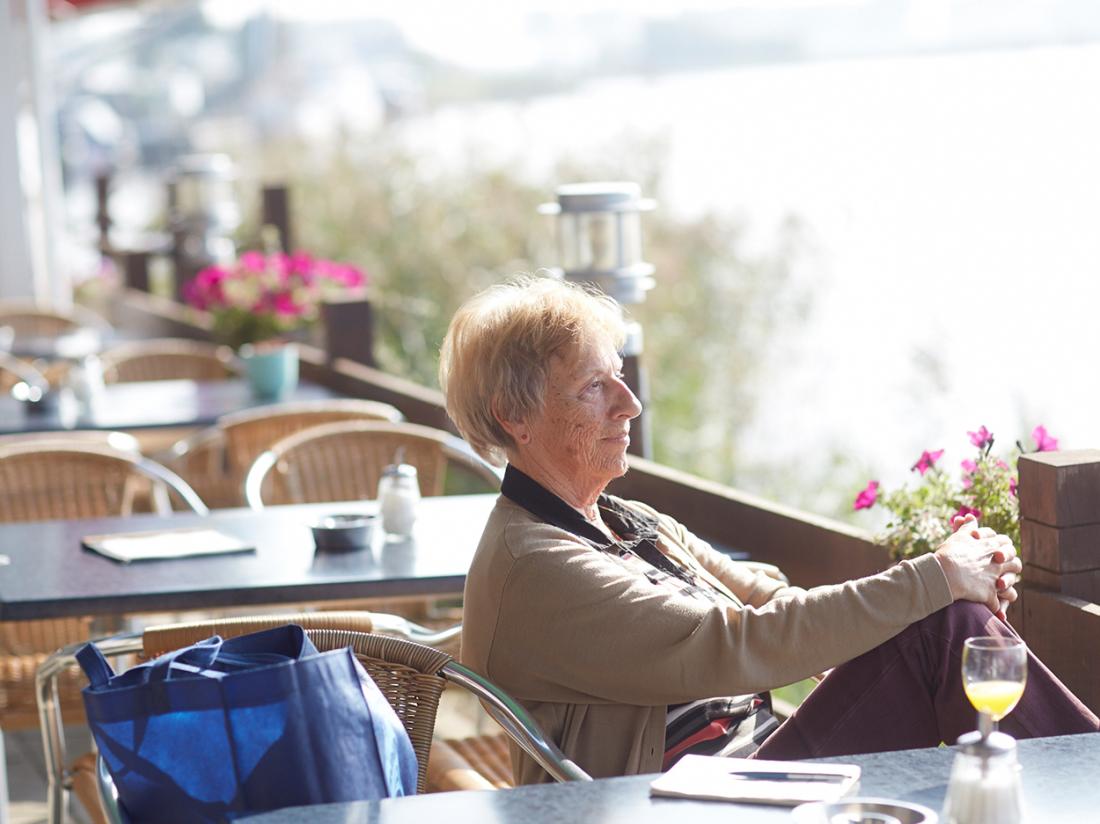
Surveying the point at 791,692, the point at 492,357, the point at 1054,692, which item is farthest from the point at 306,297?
the point at 1054,692

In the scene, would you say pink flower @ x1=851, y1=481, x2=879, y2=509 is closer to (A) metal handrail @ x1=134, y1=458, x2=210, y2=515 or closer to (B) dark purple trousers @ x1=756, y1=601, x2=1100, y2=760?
(B) dark purple trousers @ x1=756, y1=601, x2=1100, y2=760

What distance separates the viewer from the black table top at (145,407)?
17.2 ft

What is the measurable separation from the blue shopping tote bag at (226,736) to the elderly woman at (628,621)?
476 millimetres

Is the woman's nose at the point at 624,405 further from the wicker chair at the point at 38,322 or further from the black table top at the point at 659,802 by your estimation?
the wicker chair at the point at 38,322

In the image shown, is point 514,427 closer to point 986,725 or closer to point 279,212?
point 986,725

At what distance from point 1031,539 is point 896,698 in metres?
0.48

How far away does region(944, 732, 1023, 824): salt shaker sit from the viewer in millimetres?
1684

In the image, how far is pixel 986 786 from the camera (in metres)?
1.69

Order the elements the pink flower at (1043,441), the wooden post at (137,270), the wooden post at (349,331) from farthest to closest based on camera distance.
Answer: the wooden post at (137,270), the wooden post at (349,331), the pink flower at (1043,441)

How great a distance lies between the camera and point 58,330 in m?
8.77

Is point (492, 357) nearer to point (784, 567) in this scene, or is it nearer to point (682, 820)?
point (682, 820)

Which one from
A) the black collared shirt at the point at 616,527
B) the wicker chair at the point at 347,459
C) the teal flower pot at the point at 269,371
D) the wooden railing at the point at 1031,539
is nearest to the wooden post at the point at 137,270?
the teal flower pot at the point at 269,371

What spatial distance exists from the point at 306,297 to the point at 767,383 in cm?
417

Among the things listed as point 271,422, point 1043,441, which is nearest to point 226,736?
point 1043,441
